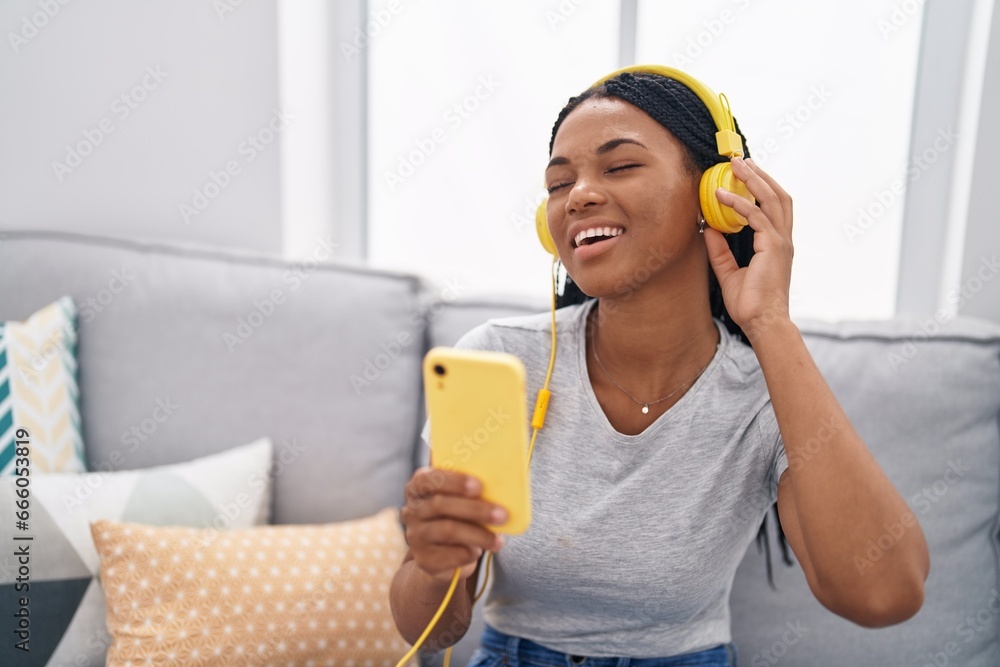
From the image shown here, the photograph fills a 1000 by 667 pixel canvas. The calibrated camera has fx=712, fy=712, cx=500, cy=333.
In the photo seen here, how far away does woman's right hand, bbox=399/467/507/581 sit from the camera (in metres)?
0.66

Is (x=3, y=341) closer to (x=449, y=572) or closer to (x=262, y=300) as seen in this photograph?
(x=262, y=300)

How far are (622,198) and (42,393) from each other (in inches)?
44.9

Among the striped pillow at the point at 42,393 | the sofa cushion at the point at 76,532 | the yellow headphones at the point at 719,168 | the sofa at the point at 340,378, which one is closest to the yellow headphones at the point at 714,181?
the yellow headphones at the point at 719,168

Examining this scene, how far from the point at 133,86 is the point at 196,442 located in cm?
90

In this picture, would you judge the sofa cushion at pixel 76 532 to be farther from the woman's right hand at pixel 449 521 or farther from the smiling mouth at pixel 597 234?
the smiling mouth at pixel 597 234

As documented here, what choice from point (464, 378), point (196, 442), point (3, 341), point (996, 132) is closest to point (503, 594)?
point (464, 378)

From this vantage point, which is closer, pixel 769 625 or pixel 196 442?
pixel 769 625

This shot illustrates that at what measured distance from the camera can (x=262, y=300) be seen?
57.1 inches

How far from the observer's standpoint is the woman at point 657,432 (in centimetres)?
88

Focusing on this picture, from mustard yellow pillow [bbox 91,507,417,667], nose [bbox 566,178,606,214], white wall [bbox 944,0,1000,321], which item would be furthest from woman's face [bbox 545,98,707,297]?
white wall [bbox 944,0,1000,321]

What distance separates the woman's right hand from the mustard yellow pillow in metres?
0.53

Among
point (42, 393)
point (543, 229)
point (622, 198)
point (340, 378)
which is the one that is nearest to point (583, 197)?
point (622, 198)

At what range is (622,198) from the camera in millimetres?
941

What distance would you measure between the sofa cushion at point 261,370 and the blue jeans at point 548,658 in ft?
1.39
